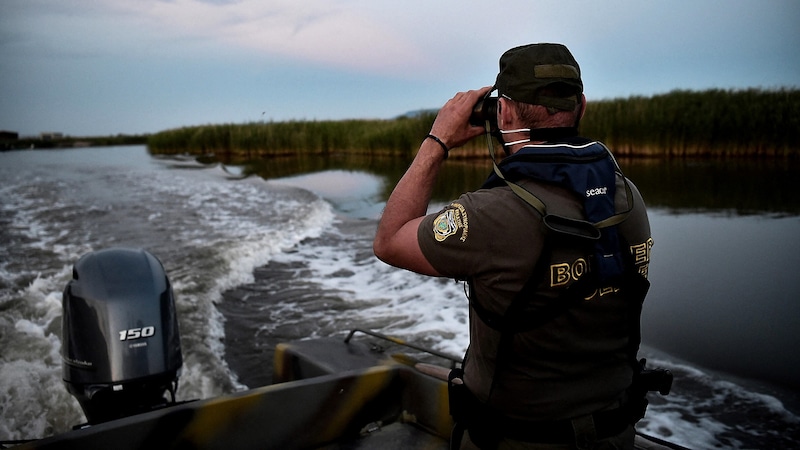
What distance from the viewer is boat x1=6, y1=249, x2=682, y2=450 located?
2.63 metres

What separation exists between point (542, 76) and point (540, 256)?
0.46 metres

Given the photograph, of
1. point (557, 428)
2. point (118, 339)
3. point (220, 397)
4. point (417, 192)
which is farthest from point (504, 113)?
point (118, 339)

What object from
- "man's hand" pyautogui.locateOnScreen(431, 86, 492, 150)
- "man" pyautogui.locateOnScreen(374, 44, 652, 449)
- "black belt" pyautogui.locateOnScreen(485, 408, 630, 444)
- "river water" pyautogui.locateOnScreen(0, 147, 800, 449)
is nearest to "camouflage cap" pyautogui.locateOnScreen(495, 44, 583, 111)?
"man" pyautogui.locateOnScreen(374, 44, 652, 449)

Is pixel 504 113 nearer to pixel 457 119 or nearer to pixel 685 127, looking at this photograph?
pixel 457 119

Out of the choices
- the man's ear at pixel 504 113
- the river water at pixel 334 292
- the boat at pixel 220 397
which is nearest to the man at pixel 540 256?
the man's ear at pixel 504 113

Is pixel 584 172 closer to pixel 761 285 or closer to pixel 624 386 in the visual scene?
pixel 624 386

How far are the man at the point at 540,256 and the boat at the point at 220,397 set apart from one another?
3.08 feet

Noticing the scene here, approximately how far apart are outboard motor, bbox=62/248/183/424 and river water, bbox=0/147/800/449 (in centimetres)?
100

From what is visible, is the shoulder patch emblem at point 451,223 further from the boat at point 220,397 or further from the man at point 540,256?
the boat at point 220,397

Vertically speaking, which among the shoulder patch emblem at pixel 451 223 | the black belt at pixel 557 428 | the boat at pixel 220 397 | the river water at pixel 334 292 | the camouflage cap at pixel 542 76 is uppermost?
the camouflage cap at pixel 542 76

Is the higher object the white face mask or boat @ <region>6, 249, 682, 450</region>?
the white face mask

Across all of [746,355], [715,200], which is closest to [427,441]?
[746,355]

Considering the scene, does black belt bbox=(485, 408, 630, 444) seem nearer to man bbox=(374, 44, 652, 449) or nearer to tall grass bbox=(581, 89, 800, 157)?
man bbox=(374, 44, 652, 449)

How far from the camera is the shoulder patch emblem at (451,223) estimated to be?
5.33 feet
